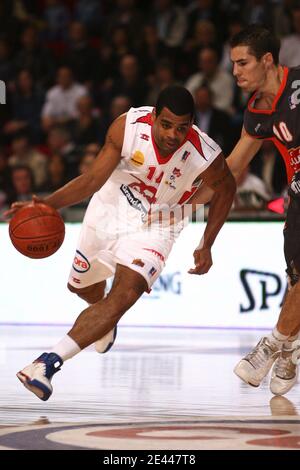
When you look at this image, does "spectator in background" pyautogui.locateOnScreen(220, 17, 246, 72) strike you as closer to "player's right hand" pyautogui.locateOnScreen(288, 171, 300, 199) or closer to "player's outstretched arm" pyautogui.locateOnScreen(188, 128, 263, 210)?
"player's outstretched arm" pyautogui.locateOnScreen(188, 128, 263, 210)

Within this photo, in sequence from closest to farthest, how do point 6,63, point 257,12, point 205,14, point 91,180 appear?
point 91,180
point 257,12
point 205,14
point 6,63

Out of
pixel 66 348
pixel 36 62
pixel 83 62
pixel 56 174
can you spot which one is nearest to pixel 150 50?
pixel 83 62

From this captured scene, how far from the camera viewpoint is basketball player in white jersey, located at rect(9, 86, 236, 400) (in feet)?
20.9

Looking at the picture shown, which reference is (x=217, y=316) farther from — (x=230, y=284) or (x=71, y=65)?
(x=71, y=65)

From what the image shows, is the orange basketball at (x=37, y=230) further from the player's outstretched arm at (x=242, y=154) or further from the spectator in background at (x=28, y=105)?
the spectator in background at (x=28, y=105)

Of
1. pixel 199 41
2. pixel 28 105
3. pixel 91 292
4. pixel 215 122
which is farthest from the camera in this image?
pixel 28 105

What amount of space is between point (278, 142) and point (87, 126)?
334 inches

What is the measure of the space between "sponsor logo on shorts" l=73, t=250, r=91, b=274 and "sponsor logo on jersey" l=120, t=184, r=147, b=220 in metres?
0.61

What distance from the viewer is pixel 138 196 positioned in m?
7.10

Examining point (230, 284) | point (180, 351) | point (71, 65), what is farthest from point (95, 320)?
point (71, 65)

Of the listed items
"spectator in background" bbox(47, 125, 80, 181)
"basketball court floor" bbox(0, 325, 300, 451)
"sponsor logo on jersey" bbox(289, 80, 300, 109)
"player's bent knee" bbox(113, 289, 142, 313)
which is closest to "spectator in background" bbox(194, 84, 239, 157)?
"spectator in background" bbox(47, 125, 80, 181)

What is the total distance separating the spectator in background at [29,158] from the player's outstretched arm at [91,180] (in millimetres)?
7989

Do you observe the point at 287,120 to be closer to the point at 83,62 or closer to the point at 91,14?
the point at 83,62

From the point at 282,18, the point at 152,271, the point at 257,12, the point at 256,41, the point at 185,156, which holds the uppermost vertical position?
the point at 257,12
